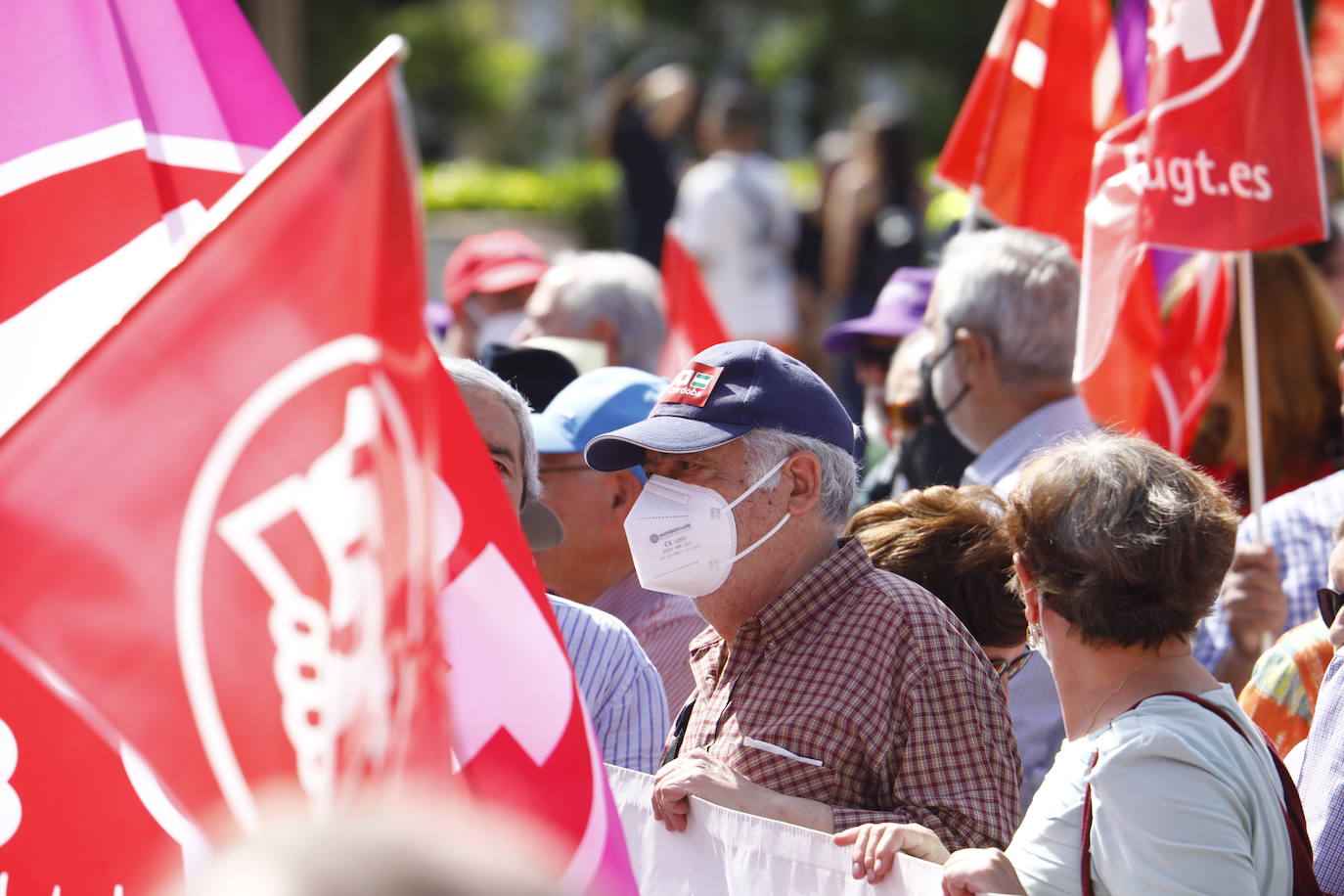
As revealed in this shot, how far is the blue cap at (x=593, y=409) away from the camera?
393 cm

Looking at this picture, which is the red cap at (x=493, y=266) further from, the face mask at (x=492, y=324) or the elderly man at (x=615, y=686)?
the elderly man at (x=615, y=686)

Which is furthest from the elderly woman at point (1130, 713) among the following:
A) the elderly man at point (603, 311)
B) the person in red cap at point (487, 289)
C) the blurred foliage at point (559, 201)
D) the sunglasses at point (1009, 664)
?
the blurred foliage at point (559, 201)

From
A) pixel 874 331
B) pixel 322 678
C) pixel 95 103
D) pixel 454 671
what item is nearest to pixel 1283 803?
pixel 454 671


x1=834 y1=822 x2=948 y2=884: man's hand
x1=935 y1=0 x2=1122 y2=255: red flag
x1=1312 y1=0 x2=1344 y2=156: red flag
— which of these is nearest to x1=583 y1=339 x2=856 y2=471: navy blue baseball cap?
x1=834 y1=822 x2=948 y2=884: man's hand

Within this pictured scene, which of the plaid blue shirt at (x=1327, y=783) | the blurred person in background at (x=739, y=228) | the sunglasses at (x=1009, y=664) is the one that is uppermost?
the plaid blue shirt at (x=1327, y=783)

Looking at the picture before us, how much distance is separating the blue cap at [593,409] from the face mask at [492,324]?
2.25 m

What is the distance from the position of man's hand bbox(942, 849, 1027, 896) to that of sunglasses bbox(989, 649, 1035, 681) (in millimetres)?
933

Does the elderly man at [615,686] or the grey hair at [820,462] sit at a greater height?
the grey hair at [820,462]

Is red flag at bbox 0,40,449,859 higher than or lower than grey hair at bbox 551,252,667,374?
higher

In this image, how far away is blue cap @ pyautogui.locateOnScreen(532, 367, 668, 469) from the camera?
3.93 metres

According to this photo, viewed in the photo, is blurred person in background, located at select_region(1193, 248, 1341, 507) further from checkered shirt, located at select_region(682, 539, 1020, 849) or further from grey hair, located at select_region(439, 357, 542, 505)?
checkered shirt, located at select_region(682, 539, 1020, 849)

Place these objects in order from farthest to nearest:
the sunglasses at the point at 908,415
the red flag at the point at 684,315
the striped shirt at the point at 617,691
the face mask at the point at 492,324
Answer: the face mask at the point at 492,324 < the red flag at the point at 684,315 < the sunglasses at the point at 908,415 < the striped shirt at the point at 617,691

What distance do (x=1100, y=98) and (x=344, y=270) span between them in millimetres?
3593

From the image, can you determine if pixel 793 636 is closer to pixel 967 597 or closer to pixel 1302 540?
pixel 967 597
